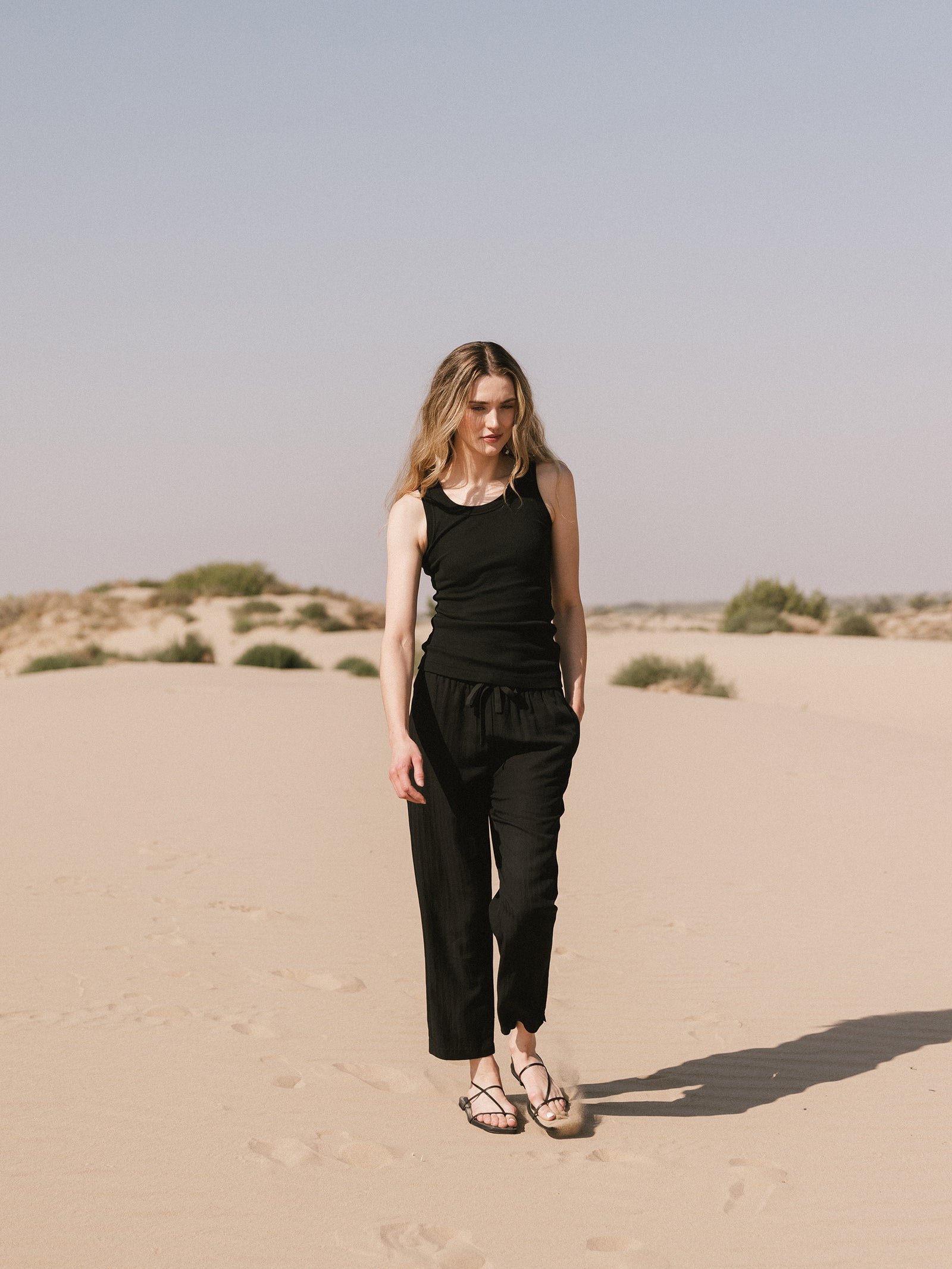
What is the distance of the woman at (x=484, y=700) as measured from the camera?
350 cm

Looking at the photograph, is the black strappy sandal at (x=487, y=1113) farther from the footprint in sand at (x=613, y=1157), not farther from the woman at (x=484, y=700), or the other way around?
the footprint in sand at (x=613, y=1157)

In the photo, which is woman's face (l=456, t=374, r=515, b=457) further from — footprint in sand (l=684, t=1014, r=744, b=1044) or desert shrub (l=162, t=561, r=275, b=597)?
desert shrub (l=162, t=561, r=275, b=597)

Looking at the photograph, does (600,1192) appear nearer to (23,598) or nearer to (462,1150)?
(462,1150)

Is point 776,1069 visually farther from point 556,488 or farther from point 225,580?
point 225,580

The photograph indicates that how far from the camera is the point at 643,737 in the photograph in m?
12.3

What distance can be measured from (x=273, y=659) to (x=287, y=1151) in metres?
17.1

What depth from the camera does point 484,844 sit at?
3.69 m

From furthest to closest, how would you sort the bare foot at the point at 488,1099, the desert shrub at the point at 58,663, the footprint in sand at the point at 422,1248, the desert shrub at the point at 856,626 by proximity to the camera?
the desert shrub at the point at 856,626 → the desert shrub at the point at 58,663 → the bare foot at the point at 488,1099 → the footprint in sand at the point at 422,1248

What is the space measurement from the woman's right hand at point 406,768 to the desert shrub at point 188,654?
17.7m

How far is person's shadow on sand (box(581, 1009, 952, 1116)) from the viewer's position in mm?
3873

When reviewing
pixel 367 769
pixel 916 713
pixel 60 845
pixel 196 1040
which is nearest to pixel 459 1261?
pixel 196 1040

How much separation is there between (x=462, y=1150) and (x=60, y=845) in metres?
4.77

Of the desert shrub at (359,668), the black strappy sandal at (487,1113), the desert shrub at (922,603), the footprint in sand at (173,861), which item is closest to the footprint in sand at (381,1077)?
the black strappy sandal at (487,1113)

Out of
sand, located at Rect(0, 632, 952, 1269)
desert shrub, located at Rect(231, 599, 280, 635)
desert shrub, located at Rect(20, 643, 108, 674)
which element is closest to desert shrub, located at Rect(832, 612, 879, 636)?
desert shrub, located at Rect(231, 599, 280, 635)
